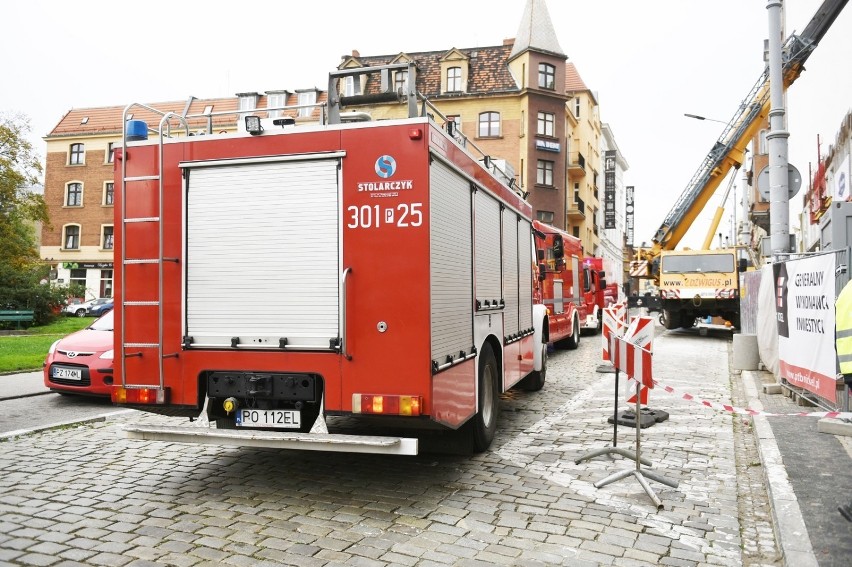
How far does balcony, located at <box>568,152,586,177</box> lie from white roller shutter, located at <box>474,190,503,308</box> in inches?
1598

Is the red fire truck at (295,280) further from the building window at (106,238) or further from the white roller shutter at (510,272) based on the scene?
the building window at (106,238)

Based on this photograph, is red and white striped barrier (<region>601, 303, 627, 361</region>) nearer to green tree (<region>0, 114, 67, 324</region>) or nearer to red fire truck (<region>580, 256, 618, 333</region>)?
red fire truck (<region>580, 256, 618, 333</region>)

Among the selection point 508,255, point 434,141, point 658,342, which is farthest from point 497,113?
point 434,141

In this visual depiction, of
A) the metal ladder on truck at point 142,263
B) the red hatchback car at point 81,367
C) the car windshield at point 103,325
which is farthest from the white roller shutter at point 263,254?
the car windshield at point 103,325

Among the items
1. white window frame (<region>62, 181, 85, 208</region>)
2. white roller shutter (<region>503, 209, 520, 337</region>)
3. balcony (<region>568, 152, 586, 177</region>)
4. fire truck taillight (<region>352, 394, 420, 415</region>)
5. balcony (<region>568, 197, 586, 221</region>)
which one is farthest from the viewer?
white window frame (<region>62, 181, 85, 208</region>)

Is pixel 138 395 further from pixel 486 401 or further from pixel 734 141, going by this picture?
pixel 734 141

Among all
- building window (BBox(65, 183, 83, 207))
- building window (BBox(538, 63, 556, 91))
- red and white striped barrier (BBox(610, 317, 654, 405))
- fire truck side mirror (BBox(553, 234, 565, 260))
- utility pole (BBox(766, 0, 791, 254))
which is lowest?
red and white striped barrier (BBox(610, 317, 654, 405))

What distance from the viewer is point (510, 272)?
26.7ft

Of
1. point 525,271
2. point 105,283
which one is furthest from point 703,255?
point 105,283

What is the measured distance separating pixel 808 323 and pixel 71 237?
49.6 m

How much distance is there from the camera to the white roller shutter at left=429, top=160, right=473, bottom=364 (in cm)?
514

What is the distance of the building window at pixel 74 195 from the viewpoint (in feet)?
157

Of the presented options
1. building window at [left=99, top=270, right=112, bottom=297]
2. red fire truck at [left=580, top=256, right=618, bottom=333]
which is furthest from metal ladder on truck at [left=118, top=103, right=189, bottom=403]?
building window at [left=99, top=270, right=112, bottom=297]

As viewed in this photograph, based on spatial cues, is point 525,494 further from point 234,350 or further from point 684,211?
point 684,211
